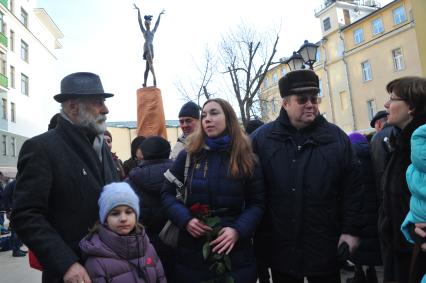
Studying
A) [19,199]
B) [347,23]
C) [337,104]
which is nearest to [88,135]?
[19,199]

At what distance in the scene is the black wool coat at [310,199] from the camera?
254cm

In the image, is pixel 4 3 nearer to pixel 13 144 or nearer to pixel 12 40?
pixel 12 40

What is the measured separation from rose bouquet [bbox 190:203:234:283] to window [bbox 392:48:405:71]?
99.3 ft

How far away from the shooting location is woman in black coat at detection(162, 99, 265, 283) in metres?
2.40

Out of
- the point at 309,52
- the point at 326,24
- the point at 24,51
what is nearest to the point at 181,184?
the point at 309,52

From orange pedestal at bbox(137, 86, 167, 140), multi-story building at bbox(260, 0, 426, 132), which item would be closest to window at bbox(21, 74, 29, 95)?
multi-story building at bbox(260, 0, 426, 132)

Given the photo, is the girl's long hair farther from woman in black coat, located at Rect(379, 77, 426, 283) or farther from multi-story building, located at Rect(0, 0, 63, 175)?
multi-story building, located at Rect(0, 0, 63, 175)

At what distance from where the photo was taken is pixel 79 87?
7.79ft

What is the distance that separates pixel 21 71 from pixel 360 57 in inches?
1199

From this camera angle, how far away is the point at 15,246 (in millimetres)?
8828

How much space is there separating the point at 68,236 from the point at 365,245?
3125 mm

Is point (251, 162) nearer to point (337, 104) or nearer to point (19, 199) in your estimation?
point (19, 199)

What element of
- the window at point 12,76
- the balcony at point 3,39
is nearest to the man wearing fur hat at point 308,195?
the balcony at point 3,39

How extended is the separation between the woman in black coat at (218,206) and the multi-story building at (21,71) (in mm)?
31046
